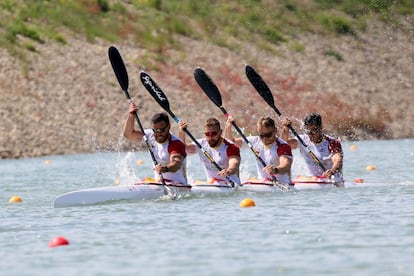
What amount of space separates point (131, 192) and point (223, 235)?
12.8 feet

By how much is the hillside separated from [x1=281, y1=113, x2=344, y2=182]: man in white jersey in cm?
1605

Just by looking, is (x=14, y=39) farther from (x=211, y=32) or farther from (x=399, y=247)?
(x=399, y=247)

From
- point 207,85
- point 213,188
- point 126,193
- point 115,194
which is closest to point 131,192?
point 126,193

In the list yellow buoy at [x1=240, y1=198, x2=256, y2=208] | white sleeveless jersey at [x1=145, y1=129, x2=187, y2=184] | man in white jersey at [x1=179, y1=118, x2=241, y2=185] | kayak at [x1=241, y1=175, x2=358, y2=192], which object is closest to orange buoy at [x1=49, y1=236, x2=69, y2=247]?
yellow buoy at [x1=240, y1=198, x2=256, y2=208]

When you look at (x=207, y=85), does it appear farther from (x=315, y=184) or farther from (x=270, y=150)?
(x=315, y=184)

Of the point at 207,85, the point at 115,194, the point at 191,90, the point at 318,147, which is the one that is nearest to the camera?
the point at 115,194

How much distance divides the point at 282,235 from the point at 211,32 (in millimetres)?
29803

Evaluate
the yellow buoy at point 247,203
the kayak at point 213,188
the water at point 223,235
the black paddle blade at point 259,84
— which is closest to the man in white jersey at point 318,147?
the water at point 223,235

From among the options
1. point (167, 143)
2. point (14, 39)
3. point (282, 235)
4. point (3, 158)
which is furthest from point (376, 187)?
point (14, 39)

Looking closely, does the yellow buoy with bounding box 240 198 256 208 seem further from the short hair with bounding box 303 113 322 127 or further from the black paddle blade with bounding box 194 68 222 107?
the black paddle blade with bounding box 194 68 222 107

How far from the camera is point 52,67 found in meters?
35.0

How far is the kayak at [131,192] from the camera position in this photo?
14.3 m

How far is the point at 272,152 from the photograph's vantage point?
1548 centimetres

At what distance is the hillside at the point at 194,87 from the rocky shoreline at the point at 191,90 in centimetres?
3
